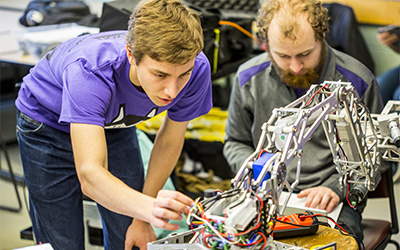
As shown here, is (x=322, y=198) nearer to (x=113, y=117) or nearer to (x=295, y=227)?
(x=295, y=227)

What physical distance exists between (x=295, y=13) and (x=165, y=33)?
0.64m

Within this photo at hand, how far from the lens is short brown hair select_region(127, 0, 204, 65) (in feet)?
4.04

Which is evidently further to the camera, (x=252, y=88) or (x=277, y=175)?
(x=252, y=88)

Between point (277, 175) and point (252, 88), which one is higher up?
point (277, 175)

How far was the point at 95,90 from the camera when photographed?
1308mm

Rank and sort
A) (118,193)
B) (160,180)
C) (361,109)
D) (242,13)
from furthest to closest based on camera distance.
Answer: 1. (242,13)
2. (160,180)
3. (361,109)
4. (118,193)

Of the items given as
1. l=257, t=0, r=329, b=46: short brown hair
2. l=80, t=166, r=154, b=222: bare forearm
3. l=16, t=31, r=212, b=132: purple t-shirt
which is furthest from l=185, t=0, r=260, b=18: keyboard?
l=80, t=166, r=154, b=222: bare forearm

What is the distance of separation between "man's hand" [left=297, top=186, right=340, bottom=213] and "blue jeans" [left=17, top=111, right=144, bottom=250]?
2.03ft

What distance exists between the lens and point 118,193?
46.6 inches

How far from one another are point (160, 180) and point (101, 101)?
1.45ft

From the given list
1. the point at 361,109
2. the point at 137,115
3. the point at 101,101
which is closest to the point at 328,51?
the point at 361,109

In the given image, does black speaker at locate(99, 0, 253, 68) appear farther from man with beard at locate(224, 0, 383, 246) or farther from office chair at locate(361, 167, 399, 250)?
office chair at locate(361, 167, 399, 250)

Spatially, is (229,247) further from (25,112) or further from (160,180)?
(25,112)

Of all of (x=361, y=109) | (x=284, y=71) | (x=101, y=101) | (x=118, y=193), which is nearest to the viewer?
(x=118, y=193)
